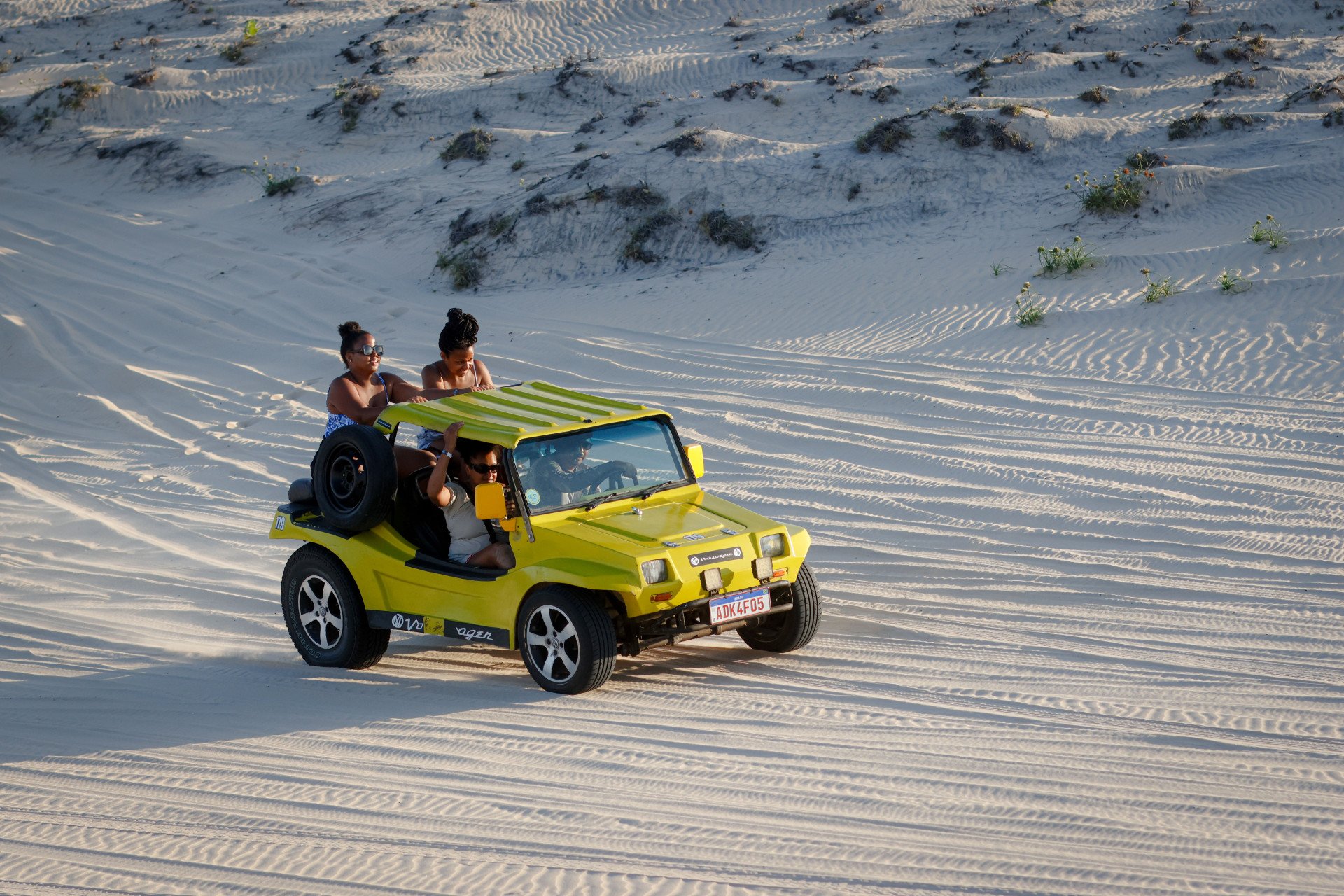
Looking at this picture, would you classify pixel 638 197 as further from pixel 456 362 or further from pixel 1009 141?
pixel 456 362

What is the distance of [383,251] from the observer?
21.5 metres

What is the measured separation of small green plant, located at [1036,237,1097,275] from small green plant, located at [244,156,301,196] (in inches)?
541

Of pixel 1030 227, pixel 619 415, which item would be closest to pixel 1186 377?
pixel 1030 227

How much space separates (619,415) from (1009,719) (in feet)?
8.71

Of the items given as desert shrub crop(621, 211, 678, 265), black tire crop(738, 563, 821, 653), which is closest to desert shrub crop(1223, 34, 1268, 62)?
desert shrub crop(621, 211, 678, 265)

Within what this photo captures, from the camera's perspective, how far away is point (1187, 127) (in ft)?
68.9

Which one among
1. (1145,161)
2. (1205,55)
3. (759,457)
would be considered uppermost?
(1205,55)

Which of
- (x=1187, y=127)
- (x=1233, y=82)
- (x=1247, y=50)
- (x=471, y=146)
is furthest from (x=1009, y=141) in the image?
(x=471, y=146)

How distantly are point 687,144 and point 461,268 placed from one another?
4.53 metres

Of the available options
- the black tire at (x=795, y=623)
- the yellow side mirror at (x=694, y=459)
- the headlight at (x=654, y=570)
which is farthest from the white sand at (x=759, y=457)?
the yellow side mirror at (x=694, y=459)

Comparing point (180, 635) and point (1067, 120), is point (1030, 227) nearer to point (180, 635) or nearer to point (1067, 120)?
point (1067, 120)

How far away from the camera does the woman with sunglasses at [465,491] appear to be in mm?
7254

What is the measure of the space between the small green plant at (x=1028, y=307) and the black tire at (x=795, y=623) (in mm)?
8662

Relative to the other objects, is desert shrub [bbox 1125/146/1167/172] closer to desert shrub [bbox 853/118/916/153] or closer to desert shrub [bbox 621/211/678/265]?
desert shrub [bbox 853/118/916/153]
